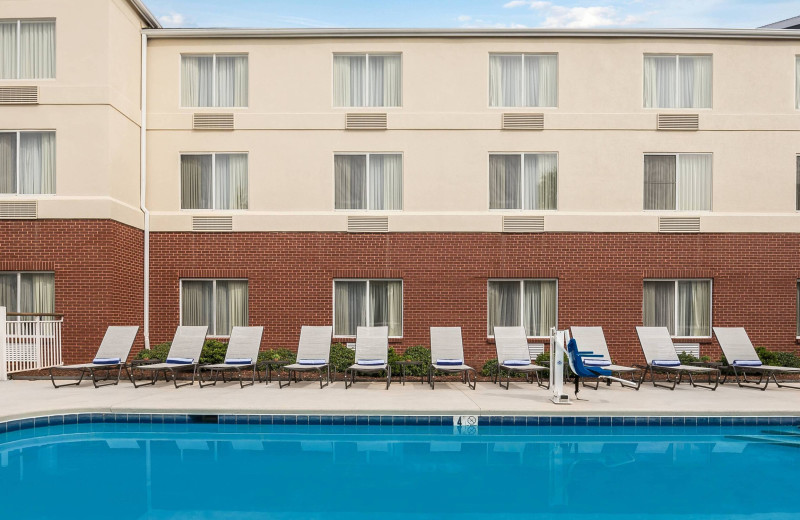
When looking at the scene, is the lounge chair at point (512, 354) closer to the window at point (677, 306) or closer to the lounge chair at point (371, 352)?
the lounge chair at point (371, 352)

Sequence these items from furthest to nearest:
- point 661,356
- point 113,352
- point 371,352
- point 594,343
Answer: point 594,343, point 371,352, point 661,356, point 113,352

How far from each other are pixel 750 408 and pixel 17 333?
471 inches

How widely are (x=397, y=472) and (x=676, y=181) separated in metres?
10.3

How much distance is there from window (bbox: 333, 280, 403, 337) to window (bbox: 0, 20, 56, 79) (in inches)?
276

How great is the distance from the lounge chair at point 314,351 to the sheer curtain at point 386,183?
3225 millimetres

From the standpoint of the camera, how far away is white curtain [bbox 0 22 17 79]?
1380 cm

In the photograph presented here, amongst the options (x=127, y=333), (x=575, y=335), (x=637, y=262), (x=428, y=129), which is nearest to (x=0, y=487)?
(x=127, y=333)

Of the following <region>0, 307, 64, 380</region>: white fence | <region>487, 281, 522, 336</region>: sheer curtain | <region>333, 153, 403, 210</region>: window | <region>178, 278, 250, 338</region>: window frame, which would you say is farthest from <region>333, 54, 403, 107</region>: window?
<region>0, 307, 64, 380</region>: white fence

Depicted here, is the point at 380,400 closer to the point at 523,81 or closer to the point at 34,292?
the point at 34,292

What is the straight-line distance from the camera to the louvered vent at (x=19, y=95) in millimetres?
13664

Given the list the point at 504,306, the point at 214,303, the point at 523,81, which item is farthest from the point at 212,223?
the point at 523,81

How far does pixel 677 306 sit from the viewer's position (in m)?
15.0

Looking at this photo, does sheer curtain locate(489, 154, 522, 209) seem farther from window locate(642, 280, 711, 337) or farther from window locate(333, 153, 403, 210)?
window locate(642, 280, 711, 337)

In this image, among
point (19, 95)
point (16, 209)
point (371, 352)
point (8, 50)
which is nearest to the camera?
point (371, 352)
